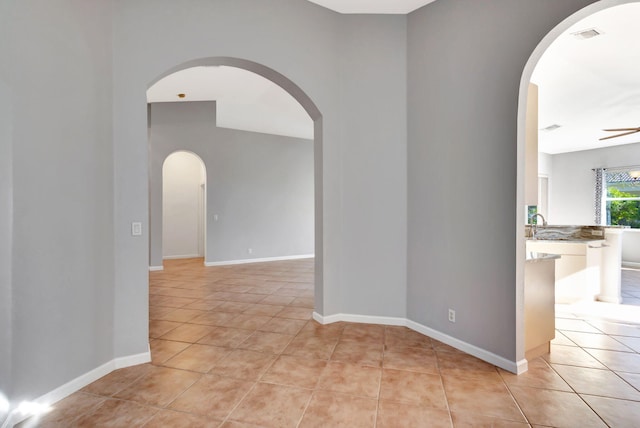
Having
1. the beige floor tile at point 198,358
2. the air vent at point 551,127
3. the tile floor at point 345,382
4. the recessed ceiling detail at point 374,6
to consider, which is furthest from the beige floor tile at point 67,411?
the air vent at point 551,127

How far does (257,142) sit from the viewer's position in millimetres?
7527

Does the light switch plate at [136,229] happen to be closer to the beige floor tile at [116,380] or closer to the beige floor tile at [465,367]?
the beige floor tile at [116,380]

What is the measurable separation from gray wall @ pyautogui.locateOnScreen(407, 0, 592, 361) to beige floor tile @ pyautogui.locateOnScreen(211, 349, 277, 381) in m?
1.56

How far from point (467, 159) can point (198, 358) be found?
277 centimetres

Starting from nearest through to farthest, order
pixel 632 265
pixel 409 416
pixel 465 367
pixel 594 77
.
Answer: pixel 409 416
pixel 465 367
pixel 594 77
pixel 632 265

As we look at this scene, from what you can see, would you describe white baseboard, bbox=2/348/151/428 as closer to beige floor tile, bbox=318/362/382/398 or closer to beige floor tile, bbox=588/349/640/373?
beige floor tile, bbox=318/362/382/398

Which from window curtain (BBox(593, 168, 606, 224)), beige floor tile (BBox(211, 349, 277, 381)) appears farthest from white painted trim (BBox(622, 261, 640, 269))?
beige floor tile (BBox(211, 349, 277, 381))

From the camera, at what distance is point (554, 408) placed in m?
1.90

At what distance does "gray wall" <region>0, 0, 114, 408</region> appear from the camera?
5.80 feet

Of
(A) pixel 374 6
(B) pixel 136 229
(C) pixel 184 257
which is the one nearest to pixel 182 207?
(C) pixel 184 257

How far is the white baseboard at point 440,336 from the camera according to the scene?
2.36 meters

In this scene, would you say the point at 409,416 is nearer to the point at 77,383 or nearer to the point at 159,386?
the point at 159,386

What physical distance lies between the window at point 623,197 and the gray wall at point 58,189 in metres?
10.2

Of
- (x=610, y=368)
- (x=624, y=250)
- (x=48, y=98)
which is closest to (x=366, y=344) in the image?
(x=610, y=368)
